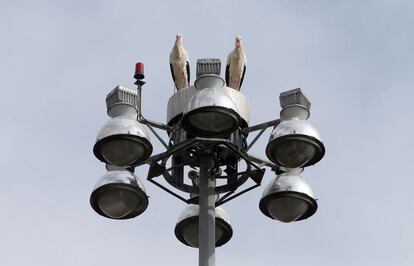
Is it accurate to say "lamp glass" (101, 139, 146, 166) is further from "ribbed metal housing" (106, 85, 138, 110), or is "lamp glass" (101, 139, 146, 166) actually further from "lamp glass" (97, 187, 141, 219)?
"ribbed metal housing" (106, 85, 138, 110)

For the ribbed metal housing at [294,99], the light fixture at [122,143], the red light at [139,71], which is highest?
the red light at [139,71]

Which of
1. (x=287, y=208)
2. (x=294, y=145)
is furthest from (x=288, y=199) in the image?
(x=294, y=145)

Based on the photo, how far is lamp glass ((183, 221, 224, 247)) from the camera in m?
16.9

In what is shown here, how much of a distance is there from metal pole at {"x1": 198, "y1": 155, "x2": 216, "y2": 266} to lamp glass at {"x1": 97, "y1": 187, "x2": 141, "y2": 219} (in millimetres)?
1031

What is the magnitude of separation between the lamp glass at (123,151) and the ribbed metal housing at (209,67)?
140 centimetres

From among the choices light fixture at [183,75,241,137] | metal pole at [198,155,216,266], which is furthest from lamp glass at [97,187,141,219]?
light fixture at [183,75,241,137]

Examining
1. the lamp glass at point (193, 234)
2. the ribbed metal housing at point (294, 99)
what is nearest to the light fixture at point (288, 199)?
the ribbed metal housing at point (294, 99)

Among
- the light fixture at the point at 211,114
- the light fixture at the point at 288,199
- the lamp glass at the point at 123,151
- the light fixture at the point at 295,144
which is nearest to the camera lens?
the light fixture at the point at 211,114

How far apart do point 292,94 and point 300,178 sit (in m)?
1.28

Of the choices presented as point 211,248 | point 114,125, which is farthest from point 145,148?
point 211,248

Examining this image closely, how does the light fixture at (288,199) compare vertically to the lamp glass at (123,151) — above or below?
below

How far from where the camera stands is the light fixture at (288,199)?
51.7 ft

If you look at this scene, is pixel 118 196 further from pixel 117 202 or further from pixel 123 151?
pixel 123 151

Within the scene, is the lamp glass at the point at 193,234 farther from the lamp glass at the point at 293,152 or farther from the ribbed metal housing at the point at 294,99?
the ribbed metal housing at the point at 294,99
